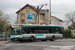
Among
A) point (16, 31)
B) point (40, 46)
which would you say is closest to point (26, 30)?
point (16, 31)

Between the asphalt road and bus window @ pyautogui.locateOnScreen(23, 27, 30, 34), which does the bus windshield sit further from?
the asphalt road

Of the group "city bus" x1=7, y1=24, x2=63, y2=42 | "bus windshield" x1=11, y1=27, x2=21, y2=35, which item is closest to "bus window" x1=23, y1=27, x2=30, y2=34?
"city bus" x1=7, y1=24, x2=63, y2=42

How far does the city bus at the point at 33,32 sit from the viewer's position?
854 inches

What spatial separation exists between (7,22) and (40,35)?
35.1 m

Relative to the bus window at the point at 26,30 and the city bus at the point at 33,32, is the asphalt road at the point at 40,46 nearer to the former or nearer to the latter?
the city bus at the point at 33,32

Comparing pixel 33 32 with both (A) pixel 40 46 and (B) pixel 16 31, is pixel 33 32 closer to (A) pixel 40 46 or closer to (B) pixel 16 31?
(B) pixel 16 31

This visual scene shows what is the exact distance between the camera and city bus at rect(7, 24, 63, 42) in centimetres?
2169

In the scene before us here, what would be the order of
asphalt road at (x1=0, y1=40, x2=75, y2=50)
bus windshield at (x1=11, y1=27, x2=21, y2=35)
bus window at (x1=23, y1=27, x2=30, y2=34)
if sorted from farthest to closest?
bus window at (x1=23, y1=27, x2=30, y2=34)
bus windshield at (x1=11, y1=27, x2=21, y2=35)
asphalt road at (x1=0, y1=40, x2=75, y2=50)

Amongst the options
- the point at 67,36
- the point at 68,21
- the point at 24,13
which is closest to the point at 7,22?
the point at 24,13

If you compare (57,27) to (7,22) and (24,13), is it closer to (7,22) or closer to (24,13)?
(24,13)

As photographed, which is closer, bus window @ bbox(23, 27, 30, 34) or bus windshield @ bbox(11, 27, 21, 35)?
bus windshield @ bbox(11, 27, 21, 35)

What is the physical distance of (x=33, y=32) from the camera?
76.2 ft

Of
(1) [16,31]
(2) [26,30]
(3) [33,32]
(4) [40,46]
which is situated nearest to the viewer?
(4) [40,46]

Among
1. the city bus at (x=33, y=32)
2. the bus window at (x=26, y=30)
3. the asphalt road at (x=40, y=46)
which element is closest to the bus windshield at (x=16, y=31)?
the city bus at (x=33, y=32)
